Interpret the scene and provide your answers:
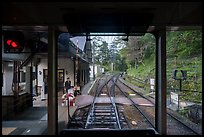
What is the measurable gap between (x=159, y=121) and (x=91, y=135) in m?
2.04

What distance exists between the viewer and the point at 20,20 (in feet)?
12.7

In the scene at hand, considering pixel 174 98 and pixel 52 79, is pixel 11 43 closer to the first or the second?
pixel 52 79

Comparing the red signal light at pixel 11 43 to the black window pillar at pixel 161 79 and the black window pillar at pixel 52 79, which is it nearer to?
the black window pillar at pixel 52 79

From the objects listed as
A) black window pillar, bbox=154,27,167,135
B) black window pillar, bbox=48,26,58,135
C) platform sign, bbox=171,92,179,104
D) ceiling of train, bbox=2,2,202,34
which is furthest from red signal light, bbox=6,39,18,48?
platform sign, bbox=171,92,179,104

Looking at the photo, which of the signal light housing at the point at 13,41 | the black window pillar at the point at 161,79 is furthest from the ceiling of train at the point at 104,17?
the black window pillar at the point at 161,79

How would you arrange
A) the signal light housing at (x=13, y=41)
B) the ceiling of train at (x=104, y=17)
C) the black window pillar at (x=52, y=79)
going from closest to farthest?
the ceiling of train at (x=104, y=17), the signal light housing at (x=13, y=41), the black window pillar at (x=52, y=79)

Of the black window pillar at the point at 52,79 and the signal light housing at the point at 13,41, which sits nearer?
the signal light housing at the point at 13,41

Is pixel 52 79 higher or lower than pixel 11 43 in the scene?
lower

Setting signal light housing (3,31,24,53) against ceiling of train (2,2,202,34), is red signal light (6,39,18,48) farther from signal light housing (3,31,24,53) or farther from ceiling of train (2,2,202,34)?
ceiling of train (2,2,202,34)

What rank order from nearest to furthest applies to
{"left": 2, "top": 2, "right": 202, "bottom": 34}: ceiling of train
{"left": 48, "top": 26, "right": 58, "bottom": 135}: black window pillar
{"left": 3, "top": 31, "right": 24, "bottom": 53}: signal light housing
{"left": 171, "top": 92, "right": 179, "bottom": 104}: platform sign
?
{"left": 2, "top": 2, "right": 202, "bottom": 34}: ceiling of train
{"left": 3, "top": 31, "right": 24, "bottom": 53}: signal light housing
{"left": 48, "top": 26, "right": 58, "bottom": 135}: black window pillar
{"left": 171, "top": 92, "right": 179, "bottom": 104}: platform sign

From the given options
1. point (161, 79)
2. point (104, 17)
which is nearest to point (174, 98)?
point (161, 79)

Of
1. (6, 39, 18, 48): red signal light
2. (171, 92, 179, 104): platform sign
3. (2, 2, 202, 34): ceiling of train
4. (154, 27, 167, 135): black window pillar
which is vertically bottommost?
(171, 92, 179, 104): platform sign

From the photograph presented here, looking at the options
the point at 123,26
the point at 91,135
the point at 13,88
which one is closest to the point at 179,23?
the point at 123,26

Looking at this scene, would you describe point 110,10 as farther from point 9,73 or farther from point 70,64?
point 70,64
